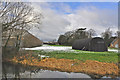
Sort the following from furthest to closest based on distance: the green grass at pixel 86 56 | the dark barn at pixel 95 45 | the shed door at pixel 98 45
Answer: the shed door at pixel 98 45 < the dark barn at pixel 95 45 < the green grass at pixel 86 56

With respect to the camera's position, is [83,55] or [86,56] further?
[83,55]

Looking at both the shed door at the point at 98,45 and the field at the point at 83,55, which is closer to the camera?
the field at the point at 83,55

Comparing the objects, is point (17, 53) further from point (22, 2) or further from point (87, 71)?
point (87, 71)

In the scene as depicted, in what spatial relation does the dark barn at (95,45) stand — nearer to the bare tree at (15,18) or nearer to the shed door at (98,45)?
the shed door at (98,45)

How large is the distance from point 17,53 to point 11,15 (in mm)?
5938

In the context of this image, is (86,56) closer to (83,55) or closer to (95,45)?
(83,55)

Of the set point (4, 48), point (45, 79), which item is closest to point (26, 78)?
point (45, 79)

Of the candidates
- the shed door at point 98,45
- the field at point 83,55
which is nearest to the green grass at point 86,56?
the field at point 83,55

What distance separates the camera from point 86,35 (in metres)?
62.2

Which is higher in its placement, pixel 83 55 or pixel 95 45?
pixel 95 45

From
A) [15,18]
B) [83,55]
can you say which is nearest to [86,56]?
[83,55]

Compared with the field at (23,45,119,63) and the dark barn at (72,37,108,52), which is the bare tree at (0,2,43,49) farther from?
the dark barn at (72,37,108,52)

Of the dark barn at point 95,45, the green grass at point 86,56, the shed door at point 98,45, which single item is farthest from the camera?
the shed door at point 98,45

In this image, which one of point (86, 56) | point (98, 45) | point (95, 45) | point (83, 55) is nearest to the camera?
point (86, 56)
